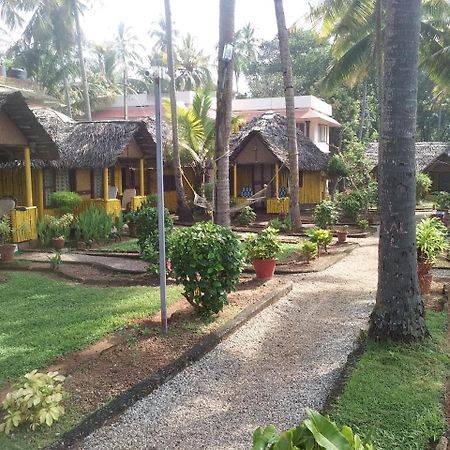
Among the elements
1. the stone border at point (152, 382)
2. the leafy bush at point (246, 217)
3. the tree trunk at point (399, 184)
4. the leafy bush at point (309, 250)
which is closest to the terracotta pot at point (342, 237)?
the leafy bush at point (309, 250)

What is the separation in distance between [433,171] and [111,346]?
28.8m

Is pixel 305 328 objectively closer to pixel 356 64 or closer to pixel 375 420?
pixel 375 420

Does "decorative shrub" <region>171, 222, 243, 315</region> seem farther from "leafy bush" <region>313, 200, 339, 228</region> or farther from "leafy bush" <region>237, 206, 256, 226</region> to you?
"leafy bush" <region>237, 206, 256, 226</region>

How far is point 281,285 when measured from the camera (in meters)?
9.01

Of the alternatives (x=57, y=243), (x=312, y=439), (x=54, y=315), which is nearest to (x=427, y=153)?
(x=57, y=243)

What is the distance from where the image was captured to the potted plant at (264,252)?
30.7 ft

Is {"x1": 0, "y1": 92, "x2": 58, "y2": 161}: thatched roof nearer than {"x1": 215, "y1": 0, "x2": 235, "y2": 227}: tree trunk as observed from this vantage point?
No

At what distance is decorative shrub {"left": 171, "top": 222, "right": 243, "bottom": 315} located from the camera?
256 inches

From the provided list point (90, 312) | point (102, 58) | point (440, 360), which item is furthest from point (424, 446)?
point (102, 58)

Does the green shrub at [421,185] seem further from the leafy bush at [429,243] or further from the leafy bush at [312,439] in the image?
the leafy bush at [312,439]

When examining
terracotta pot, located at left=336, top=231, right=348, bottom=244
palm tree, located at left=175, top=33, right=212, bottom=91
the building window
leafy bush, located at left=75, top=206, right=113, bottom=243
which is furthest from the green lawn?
palm tree, located at left=175, top=33, right=212, bottom=91

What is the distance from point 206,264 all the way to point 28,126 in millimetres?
8537

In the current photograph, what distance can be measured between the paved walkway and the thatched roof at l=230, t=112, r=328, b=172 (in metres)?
9.94

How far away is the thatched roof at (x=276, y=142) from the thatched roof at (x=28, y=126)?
8.89m
